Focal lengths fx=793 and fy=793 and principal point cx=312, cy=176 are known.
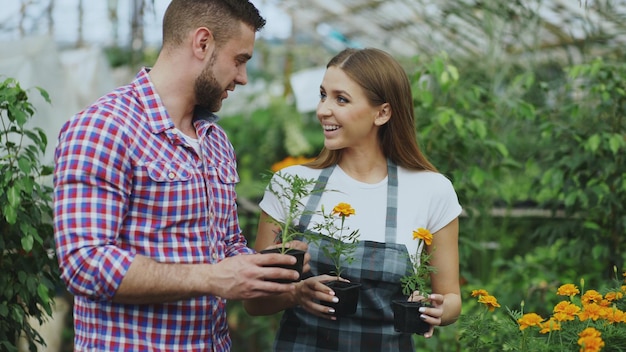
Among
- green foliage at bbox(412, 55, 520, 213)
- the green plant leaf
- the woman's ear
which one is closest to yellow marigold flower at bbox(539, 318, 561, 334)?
the woman's ear

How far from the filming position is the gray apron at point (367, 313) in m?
2.28

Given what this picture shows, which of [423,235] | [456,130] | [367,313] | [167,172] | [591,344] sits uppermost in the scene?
[456,130]

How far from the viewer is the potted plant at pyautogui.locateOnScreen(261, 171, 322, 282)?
207cm

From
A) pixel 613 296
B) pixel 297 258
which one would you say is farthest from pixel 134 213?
pixel 613 296

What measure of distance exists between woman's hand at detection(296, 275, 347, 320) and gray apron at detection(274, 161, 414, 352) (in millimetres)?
120

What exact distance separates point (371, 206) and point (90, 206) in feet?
3.01

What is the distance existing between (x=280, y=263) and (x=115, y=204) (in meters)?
0.42

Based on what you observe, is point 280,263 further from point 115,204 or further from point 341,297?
point 115,204

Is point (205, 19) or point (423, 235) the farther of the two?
point (423, 235)

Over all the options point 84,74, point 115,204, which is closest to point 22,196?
point 115,204

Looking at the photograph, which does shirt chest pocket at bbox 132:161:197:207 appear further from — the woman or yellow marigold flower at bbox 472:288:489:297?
yellow marigold flower at bbox 472:288:489:297

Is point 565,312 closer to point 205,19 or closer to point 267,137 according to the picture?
point 205,19

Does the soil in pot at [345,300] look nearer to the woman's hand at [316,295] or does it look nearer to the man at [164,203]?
the woman's hand at [316,295]

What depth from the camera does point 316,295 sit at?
2102 mm
